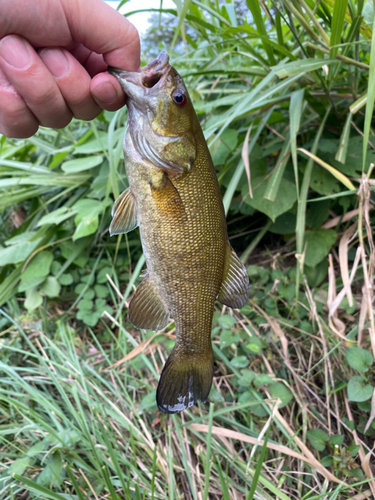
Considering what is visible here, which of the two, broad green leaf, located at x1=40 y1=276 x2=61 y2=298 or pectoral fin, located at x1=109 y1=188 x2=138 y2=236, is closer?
pectoral fin, located at x1=109 y1=188 x2=138 y2=236

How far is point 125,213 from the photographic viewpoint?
1092mm

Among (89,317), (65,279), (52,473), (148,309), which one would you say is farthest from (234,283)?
(65,279)

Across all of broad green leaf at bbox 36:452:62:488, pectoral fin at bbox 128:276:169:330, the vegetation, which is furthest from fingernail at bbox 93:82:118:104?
broad green leaf at bbox 36:452:62:488

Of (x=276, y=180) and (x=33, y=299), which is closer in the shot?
(x=276, y=180)

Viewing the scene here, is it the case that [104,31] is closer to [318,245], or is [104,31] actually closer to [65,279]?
[318,245]

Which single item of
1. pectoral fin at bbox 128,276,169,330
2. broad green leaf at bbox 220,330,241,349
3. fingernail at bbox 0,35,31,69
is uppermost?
fingernail at bbox 0,35,31,69

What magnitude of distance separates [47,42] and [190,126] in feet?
1.63

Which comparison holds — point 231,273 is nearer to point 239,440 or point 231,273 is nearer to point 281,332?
point 281,332

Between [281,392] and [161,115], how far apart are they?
1.28 metres

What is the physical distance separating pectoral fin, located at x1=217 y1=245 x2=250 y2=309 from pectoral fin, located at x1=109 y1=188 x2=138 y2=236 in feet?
1.07

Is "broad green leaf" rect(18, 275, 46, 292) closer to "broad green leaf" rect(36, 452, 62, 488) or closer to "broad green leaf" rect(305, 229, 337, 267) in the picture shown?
"broad green leaf" rect(36, 452, 62, 488)

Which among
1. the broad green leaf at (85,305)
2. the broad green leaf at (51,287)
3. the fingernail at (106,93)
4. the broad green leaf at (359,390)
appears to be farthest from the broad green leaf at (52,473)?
the fingernail at (106,93)

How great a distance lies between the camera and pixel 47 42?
1.04 metres

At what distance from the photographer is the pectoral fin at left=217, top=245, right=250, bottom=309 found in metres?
1.13
